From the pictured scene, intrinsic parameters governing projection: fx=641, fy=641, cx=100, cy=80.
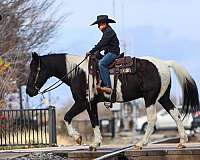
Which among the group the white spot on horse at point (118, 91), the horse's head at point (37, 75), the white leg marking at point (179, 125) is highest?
the horse's head at point (37, 75)

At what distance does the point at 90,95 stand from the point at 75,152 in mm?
1423

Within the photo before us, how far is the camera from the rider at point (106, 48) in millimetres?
14953

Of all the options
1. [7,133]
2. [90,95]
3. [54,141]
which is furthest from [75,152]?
[7,133]

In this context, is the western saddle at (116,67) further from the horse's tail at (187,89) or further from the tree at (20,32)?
the tree at (20,32)

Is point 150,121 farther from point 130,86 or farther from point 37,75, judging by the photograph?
point 37,75

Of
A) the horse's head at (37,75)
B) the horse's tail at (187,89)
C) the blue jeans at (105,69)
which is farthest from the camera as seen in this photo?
the horse's head at (37,75)

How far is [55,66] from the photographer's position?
15695 millimetres

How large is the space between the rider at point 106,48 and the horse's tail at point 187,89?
4.55 ft

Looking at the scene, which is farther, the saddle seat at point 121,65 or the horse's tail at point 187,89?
the horse's tail at point 187,89

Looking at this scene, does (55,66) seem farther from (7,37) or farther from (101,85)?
(7,37)

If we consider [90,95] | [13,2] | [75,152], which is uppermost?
[13,2]

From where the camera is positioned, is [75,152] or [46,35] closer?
[75,152]

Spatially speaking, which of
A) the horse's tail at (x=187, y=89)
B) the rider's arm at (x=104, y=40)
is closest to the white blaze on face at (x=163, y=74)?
the horse's tail at (x=187, y=89)

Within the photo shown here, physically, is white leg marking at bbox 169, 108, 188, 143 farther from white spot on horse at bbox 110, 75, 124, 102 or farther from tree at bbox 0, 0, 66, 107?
tree at bbox 0, 0, 66, 107
